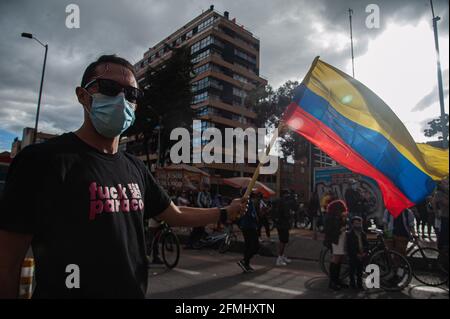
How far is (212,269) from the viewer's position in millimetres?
7332

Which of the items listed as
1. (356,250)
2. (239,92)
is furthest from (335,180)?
(239,92)

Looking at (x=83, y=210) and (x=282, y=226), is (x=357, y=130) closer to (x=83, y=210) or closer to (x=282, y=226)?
(x=83, y=210)

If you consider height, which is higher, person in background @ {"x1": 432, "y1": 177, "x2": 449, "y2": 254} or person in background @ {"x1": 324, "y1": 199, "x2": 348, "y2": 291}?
person in background @ {"x1": 432, "y1": 177, "x2": 449, "y2": 254}

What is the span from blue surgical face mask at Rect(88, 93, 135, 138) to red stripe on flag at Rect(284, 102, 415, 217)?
139 centimetres

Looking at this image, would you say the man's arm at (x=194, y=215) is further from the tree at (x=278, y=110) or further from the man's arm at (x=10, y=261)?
the tree at (x=278, y=110)

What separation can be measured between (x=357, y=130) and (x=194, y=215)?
1.56m

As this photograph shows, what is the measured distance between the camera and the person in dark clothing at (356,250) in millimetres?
6125

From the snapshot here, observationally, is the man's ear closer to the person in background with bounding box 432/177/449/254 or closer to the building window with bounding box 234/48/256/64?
the person in background with bounding box 432/177/449/254

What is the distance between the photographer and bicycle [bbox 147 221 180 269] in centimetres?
723

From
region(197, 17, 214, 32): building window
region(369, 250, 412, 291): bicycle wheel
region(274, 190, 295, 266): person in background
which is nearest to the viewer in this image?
region(369, 250, 412, 291): bicycle wheel

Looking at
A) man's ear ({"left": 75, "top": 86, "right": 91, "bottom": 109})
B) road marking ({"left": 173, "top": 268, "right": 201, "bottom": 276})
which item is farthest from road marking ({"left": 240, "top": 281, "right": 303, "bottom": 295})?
man's ear ({"left": 75, "top": 86, "right": 91, "bottom": 109})

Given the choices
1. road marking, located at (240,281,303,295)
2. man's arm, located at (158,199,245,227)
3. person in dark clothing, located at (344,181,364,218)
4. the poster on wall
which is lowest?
road marking, located at (240,281,303,295)
